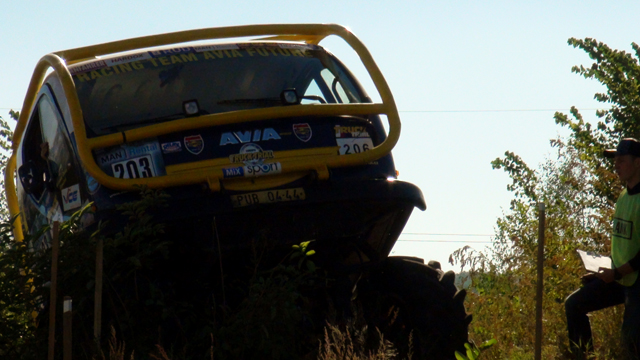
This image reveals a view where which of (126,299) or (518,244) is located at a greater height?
(518,244)

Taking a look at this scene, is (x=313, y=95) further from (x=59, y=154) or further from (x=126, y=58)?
(x=59, y=154)

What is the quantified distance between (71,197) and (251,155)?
105 cm

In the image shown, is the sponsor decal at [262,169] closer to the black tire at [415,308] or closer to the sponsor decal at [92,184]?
the sponsor decal at [92,184]

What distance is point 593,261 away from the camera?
5.36 metres

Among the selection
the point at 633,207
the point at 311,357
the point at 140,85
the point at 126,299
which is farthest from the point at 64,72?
the point at 633,207

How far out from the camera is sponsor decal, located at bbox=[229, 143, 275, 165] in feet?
15.7

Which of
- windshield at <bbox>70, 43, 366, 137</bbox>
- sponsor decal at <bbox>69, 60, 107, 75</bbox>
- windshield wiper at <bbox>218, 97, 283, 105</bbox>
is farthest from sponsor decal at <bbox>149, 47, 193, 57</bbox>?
windshield wiper at <bbox>218, 97, 283, 105</bbox>

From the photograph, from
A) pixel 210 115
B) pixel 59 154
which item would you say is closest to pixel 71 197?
pixel 59 154

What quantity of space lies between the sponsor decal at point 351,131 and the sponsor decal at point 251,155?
1.53 feet

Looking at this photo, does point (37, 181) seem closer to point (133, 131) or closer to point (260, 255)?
point (133, 131)

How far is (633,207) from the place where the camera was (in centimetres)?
500

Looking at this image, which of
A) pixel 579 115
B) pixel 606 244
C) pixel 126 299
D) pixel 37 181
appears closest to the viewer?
pixel 126 299

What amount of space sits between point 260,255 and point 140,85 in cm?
130

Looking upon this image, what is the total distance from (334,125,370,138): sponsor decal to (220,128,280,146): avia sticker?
37cm
